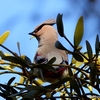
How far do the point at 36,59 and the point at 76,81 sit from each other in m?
0.16

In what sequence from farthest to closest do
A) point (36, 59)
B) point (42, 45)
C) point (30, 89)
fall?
1. point (42, 45)
2. point (36, 59)
3. point (30, 89)

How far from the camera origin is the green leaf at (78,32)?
1.99ft

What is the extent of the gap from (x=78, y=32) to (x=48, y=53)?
7.1 inches

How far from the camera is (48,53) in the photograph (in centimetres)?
79

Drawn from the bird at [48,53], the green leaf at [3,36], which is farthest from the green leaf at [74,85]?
the green leaf at [3,36]

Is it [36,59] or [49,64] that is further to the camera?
[36,59]

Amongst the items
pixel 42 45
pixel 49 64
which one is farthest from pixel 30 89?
pixel 42 45

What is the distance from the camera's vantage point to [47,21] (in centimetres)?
92

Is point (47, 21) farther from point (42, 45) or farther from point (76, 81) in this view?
point (76, 81)

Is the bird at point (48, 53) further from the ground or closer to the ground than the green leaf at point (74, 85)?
further from the ground

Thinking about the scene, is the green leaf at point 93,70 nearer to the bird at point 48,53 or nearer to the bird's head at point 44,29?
the bird at point 48,53

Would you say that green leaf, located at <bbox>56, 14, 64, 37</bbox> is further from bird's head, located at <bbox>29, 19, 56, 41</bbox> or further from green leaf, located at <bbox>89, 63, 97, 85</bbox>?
bird's head, located at <bbox>29, 19, 56, 41</bbox>

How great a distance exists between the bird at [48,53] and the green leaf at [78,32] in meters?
0.04

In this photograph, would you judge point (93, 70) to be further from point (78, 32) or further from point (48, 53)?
point (48, 53)
